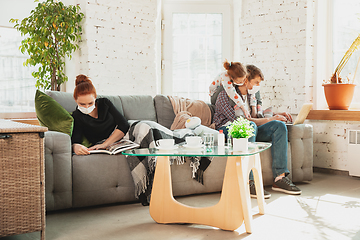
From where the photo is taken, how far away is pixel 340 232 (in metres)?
1.97

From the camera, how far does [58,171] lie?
231 centimetres

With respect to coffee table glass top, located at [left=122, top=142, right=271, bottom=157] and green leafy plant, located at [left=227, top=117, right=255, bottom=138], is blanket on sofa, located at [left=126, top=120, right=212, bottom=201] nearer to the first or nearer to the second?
coffee table glass top, located at [left=122, top=142, right=271, bottom=157]

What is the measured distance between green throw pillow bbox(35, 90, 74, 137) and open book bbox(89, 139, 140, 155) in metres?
0.27

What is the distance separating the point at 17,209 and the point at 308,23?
3520 millimetres

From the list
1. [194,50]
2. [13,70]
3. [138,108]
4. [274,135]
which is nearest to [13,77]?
[13,70]

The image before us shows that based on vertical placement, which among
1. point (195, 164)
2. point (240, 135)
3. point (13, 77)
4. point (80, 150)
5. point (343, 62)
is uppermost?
point (343, 62)

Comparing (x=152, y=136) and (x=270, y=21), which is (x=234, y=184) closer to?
(x=152, y=136)

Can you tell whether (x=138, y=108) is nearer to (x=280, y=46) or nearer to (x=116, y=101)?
(x=116, y=101)

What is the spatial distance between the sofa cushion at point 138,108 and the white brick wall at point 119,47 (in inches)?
37.3

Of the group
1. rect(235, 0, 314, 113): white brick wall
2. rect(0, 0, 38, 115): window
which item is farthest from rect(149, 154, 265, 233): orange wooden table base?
rect(0, 0, 38, 115): window

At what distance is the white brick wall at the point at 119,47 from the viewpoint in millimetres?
4068

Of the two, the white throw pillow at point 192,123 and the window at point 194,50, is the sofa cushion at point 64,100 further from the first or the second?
the window at point 194,50

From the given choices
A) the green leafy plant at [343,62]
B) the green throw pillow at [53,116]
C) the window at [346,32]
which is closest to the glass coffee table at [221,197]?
the green throw pillow at [53,116]

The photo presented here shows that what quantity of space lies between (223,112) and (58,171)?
154cm
